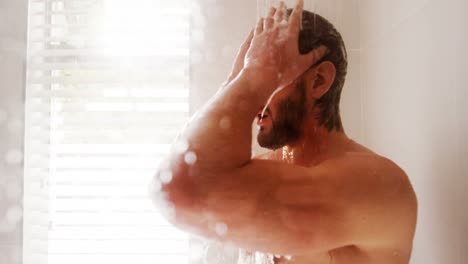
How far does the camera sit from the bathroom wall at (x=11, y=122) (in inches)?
30.0

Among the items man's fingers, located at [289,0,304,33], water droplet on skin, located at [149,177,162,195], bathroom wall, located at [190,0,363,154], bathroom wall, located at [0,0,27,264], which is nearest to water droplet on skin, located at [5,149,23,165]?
bathroom wall, located at [0,0,27,264]

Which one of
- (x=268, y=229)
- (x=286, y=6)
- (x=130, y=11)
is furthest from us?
(x=130, y=11)

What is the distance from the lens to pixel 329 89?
47cm

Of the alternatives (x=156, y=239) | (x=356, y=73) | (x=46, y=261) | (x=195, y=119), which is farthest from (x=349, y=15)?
(x=46, y=261)

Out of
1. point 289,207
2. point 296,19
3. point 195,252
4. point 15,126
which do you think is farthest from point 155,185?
point 15,126

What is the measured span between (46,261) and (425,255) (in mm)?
655

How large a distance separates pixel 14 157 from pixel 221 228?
598 mm

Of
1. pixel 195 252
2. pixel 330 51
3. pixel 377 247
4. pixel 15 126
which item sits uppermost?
pixel 330 51

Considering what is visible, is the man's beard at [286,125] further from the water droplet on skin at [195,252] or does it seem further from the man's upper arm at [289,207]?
the water droplet on skin at [195,252]

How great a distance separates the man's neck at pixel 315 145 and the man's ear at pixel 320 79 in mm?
39

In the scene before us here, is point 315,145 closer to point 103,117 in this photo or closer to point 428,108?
point 428,108

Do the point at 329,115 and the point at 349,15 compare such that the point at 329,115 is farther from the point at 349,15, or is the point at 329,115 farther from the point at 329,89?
the point at 349,15

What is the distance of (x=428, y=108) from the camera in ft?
1.29

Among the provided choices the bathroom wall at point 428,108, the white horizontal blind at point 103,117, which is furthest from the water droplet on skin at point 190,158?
the white horizontal blind at point 103,117
